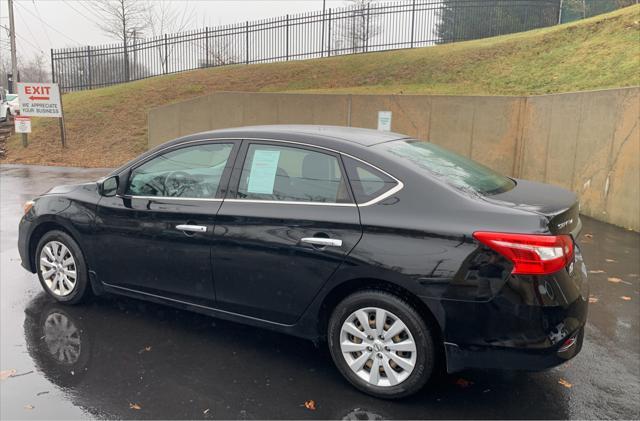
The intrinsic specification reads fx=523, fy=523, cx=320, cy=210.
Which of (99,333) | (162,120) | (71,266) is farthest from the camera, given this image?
(162,120)

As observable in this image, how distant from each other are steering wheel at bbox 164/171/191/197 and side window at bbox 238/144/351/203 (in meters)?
0.56

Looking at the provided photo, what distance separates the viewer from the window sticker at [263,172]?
3.60 meters

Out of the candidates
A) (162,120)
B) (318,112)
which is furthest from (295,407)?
(162,120)

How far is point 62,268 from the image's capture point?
14.7ft

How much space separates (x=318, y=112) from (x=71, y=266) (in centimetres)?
983

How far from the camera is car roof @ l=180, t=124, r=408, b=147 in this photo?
3584 mm

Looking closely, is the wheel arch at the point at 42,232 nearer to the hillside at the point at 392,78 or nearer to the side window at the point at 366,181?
the side window at the point at 366,181

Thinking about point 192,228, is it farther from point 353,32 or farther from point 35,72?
Result: point 35,72

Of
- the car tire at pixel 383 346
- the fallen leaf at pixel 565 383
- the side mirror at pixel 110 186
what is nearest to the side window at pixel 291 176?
the car tire at pixel 383 346

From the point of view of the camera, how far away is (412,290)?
300cm

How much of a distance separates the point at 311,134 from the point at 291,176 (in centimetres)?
34

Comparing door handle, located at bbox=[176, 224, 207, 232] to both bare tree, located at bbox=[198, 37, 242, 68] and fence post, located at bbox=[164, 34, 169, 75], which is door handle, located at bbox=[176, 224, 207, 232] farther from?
fence post, located at bbox=[164, 34, 169, 75]

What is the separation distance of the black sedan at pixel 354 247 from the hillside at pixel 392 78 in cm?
818

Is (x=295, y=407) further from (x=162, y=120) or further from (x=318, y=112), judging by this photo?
(x=162, y=120)
